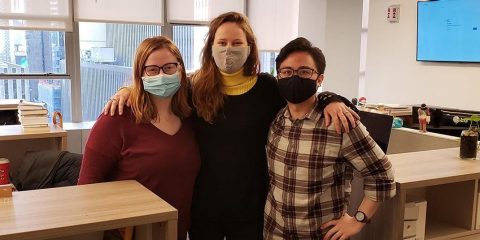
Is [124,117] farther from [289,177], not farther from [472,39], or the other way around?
[472,39]

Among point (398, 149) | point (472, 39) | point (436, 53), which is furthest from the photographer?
point (436, 53)

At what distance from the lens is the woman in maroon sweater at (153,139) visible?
5.81ft

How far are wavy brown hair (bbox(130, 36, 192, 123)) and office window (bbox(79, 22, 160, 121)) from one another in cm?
383

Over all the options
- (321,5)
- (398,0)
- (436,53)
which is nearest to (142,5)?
(321,5)

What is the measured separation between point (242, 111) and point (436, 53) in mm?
3658

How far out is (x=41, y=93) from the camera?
552 centimetres

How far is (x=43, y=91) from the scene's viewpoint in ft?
18.1

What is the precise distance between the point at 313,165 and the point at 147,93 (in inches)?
27.2

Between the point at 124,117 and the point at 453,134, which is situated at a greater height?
the point at 124,117

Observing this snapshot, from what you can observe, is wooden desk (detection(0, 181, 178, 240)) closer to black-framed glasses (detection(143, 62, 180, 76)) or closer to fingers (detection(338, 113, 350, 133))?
black-framed glasses (detection(143, 62, 180, 76))

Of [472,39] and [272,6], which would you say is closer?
[472,39]

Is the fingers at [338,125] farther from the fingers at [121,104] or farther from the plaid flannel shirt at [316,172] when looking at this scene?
the fingers at [121,104]

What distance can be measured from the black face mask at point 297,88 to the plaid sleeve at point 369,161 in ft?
0.65

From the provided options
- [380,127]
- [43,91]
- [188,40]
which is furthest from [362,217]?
[188,40]
